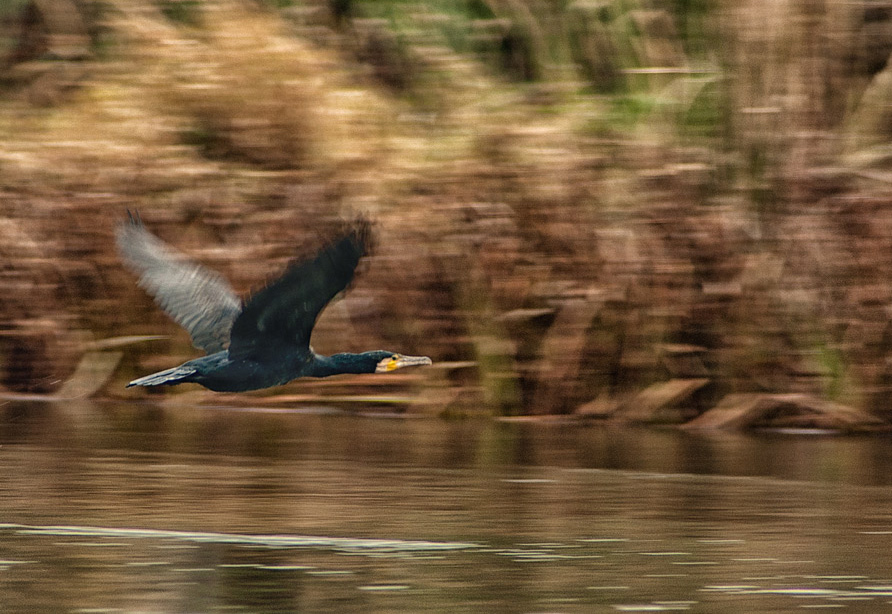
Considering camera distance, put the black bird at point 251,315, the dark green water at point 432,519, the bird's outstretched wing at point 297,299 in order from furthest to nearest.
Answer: the black bird at point 251,315 → the bird's outstretched wing at point 297,299 → the dark green water at point 432,519

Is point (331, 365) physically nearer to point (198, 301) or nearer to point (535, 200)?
point (198, 301)

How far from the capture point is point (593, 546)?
738 centimetres

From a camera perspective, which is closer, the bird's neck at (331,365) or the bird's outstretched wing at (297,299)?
the bird's outstretched wing at (297,299)

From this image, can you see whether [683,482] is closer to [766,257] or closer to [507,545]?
[507,545]

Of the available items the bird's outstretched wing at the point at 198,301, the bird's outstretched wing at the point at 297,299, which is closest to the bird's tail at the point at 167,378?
the bird's outstretched wing at the point at 297,299

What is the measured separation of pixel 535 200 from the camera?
13281 mm

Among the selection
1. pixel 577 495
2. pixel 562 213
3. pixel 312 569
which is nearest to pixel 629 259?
pixel 562 213

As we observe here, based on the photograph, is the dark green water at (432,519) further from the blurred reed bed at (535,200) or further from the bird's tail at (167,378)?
the blurred reed bed at (535,200)

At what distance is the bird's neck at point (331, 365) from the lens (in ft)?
29.5

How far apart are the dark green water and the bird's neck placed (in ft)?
1.72

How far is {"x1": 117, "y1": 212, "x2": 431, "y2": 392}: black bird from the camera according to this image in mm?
7812

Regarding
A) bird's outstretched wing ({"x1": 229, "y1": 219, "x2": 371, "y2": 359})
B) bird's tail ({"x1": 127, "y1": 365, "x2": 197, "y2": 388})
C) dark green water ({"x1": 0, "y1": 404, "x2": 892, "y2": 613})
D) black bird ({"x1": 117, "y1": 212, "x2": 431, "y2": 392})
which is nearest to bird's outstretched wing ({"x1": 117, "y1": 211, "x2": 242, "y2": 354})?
black bird ({"x1": 117, "y1": 212, "x2": 431, "y2": 392})

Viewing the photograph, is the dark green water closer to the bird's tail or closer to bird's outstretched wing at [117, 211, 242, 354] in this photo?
the bird's tail

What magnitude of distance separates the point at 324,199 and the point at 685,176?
2.57 metres
